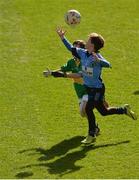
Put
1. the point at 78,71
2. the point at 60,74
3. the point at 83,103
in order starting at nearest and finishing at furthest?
the point at 60,74 < the point at 83,103 < the point at 78,71

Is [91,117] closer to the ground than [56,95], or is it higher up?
higher up

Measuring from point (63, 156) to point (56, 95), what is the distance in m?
3.74

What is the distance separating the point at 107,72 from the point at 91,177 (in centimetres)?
675

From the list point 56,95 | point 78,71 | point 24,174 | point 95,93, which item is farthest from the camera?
point 56,95

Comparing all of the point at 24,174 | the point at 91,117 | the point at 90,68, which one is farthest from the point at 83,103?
the point at 24,174

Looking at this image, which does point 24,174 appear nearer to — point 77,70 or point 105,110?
point 105,110

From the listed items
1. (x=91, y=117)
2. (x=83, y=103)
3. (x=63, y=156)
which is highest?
(x=83, y=103)

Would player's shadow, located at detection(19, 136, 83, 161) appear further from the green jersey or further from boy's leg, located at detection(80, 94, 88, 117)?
the green jersey

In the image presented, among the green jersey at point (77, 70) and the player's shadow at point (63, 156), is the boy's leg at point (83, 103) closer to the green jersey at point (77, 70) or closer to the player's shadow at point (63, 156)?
the green jersey at point (77, 70)

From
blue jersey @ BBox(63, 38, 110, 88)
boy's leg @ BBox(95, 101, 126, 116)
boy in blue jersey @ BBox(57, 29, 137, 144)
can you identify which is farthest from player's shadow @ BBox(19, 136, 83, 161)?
blue jersey @ BBox(63, 38, 110, 88)

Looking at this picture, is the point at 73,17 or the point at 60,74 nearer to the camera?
the point at 60,74

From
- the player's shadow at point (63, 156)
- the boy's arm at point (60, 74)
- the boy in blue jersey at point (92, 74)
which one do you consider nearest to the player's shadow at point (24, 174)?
the player's shadow at point (63, 156)

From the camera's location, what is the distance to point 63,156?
1323cm

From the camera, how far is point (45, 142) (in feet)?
45.7
